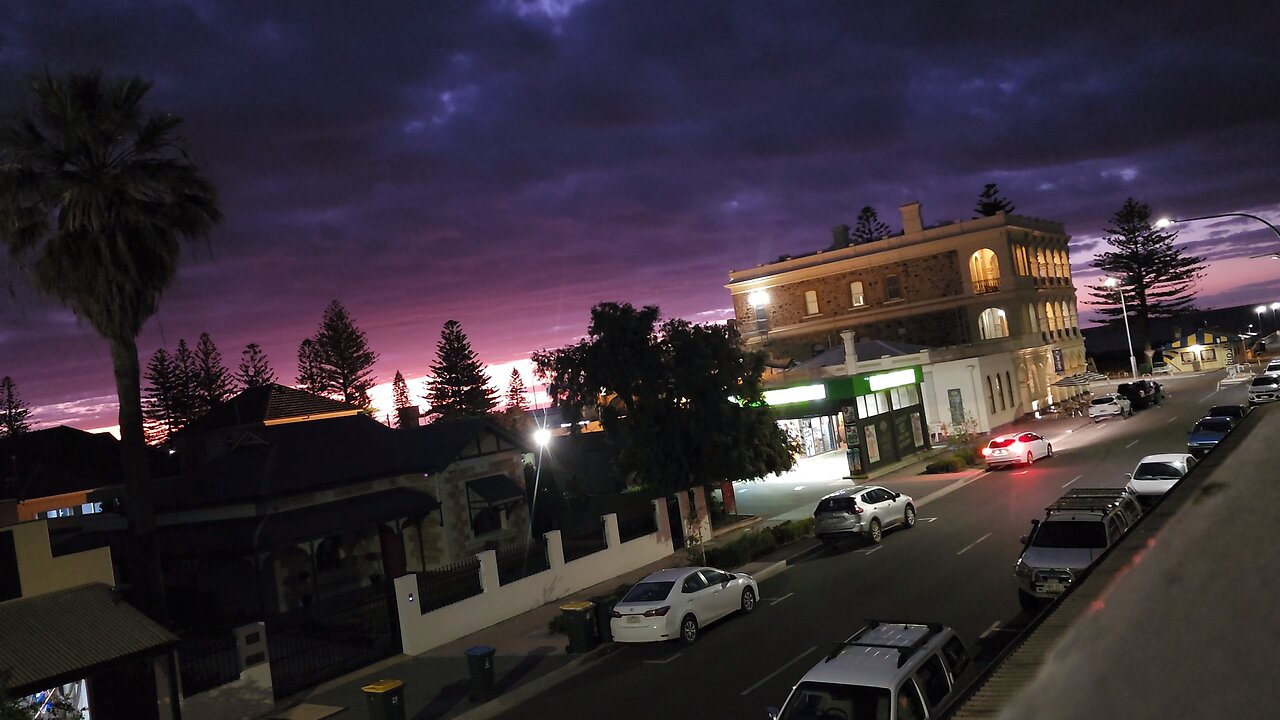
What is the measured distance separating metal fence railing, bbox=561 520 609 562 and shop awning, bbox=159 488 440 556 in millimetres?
5576

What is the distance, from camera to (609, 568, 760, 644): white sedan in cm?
1645

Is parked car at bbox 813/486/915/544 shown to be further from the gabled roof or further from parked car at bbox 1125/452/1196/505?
the gabled roof

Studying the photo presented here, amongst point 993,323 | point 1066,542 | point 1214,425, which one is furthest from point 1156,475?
point 993,323

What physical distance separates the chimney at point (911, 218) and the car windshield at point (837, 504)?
1764 inches

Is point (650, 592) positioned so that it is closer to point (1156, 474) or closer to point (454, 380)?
point (1156, 474)

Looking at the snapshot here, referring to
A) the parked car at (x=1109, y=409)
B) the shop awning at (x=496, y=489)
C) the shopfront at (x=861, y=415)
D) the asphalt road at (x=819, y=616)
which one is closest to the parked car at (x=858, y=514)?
the asphalt road at (x=819, y=616)

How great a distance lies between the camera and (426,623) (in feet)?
60.7

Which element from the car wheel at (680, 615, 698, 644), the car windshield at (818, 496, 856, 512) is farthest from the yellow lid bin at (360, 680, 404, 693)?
the car windshield at (818, 496, 856, 512)

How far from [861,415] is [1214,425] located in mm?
15531

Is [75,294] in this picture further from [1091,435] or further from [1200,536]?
[1091,435]

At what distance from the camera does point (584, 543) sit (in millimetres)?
24516

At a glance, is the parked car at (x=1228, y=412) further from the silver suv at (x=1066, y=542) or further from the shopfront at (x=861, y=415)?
the silver suv at (x=1066, y=542)

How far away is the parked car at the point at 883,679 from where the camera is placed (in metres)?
8.47

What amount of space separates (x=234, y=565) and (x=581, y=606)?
13945 millimetres
